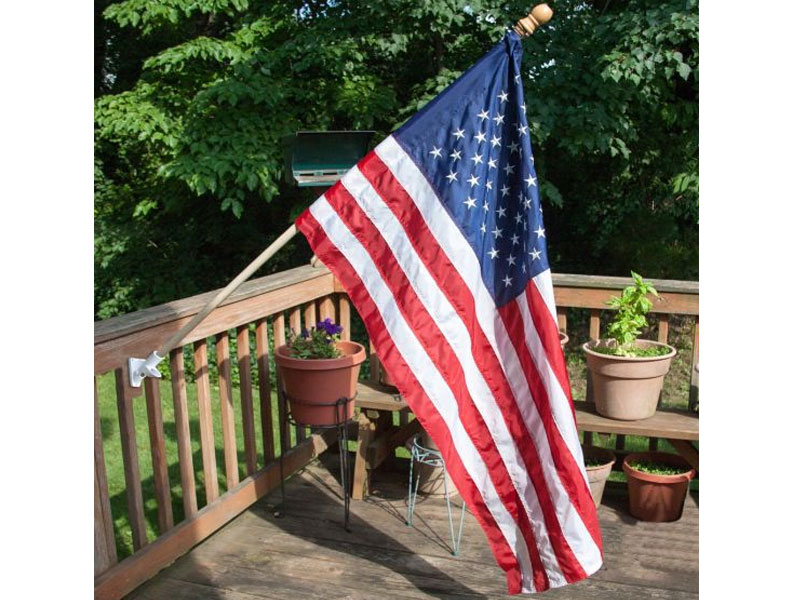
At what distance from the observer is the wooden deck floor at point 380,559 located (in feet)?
9.25

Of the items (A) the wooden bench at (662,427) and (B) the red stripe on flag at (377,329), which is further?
(A) the wooden bench at (662,427)

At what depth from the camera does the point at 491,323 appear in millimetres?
2236

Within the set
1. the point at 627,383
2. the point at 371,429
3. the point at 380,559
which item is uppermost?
the point at 627,383

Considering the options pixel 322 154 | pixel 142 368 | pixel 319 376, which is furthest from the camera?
pixel 322 154

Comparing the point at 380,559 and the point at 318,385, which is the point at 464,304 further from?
the point at 380,559

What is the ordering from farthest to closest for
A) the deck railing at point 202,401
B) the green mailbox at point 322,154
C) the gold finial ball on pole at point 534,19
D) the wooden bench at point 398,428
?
1. the green mailbox at point 322,154
2. the wooden bench at point 398,428
3. the deck railing at point 202,401
4. the gold finial ball on pole at point 534,19

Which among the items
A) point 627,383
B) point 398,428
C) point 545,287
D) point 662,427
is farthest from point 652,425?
point 545,287

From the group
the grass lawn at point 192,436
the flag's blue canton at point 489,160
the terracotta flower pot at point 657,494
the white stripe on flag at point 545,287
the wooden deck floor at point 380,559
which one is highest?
the flag's blue canton at point 489,160

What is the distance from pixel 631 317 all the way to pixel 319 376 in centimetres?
122

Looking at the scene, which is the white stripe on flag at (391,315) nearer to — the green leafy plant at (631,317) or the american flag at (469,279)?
the american flag at (469,279)

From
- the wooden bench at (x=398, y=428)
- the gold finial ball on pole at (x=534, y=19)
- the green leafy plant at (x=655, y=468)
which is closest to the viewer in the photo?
the gold finial ball on pole at (x=534, y=19)

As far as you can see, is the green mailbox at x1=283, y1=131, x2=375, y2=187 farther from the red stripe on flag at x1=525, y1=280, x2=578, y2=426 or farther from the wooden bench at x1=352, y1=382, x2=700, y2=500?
the red stripe on flag at x1=525, y1=280, x2=578, y2=426

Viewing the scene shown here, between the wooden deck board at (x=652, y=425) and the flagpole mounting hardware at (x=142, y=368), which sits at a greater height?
the flagpole mounting hardware at (x=142, y=368)

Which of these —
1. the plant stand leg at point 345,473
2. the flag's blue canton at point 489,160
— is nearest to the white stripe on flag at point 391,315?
the flag's blue canton at point 489,160
